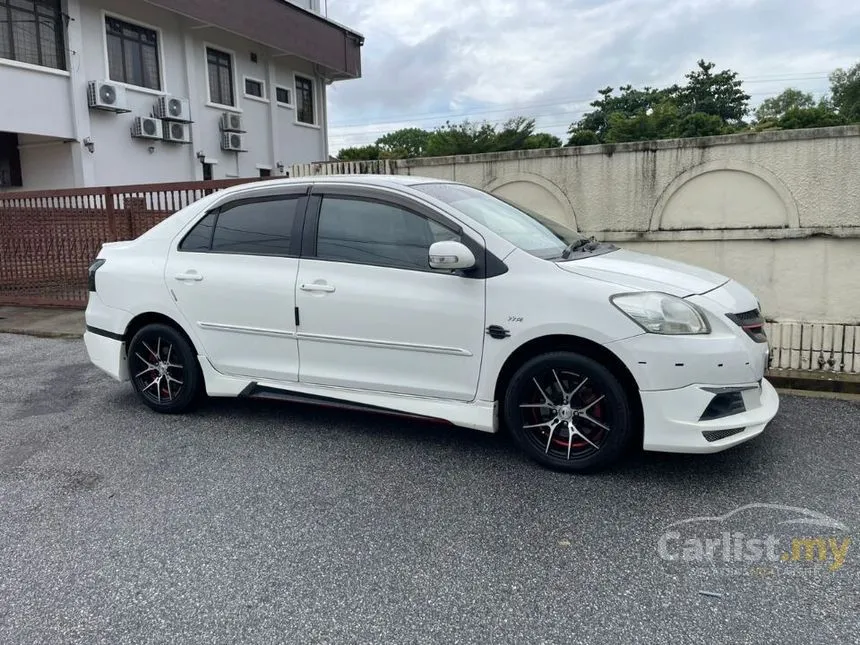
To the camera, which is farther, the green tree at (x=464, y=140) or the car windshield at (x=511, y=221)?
the green tree at (x=464, y=140)

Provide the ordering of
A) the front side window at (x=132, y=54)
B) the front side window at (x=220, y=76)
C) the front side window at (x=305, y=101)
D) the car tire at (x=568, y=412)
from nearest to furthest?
the car tire at (x=568, y=412)
the front side window at (x=132, y=54)
the front side window at (x=220, y=76)
the front side window at (x=305, y=101)

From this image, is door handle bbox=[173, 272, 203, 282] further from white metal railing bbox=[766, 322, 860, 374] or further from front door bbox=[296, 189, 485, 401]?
white metal railing bbox=[766, 322, 860, 374]

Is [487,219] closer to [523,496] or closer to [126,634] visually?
[523,496]

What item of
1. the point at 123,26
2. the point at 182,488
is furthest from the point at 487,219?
the point at 123,26

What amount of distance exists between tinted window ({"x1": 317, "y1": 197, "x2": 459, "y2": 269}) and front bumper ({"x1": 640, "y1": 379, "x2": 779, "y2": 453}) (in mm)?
1493

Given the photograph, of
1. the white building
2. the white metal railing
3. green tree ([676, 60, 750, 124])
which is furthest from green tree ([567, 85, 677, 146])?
the white metal railing

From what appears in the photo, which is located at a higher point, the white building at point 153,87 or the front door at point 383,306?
the white building at point 153,87

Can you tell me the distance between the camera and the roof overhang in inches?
687

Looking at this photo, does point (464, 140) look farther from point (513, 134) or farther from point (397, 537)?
point (397, 537)

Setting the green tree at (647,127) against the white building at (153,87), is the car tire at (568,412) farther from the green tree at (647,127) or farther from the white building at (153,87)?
the green tree at (647,127)

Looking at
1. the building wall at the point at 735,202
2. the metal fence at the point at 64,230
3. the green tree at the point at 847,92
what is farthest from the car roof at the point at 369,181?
the green tree at the point at 847,92

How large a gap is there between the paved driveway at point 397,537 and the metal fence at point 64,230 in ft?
16.3

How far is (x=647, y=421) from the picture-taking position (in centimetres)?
348

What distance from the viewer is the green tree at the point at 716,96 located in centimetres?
4941
